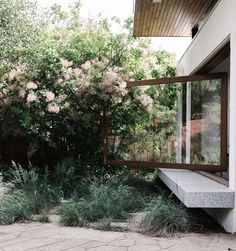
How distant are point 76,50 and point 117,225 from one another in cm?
598

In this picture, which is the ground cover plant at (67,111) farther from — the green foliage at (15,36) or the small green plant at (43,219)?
the small green plant at (43,219)

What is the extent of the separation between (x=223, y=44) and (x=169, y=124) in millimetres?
2649

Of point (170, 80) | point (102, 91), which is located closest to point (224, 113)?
point (170, 80)

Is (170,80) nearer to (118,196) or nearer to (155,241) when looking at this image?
(118,196)

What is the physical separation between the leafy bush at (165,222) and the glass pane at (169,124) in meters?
1.83

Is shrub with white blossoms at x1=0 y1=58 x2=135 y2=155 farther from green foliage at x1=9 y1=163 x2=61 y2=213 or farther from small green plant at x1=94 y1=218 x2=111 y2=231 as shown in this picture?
small green plant at x1=94 y1=218 x2=111 y2=231

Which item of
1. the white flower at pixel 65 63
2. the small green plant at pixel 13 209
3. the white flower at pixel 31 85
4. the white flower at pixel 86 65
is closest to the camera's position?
the small green plant at pixel 13 209

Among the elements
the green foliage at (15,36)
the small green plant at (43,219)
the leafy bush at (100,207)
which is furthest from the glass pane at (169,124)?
the small green plant at (43,219)

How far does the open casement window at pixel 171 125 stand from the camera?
24.9ft

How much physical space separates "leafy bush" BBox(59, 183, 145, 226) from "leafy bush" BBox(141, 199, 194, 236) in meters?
0.72

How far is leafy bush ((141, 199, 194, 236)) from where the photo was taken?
573 centimetres

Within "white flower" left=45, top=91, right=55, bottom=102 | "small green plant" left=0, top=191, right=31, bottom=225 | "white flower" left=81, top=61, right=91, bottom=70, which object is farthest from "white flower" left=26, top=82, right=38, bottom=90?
"small green plant" left=0, top=191, right=31, bottom=225

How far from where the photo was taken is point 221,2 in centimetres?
671

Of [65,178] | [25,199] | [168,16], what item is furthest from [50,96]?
[168,16]
